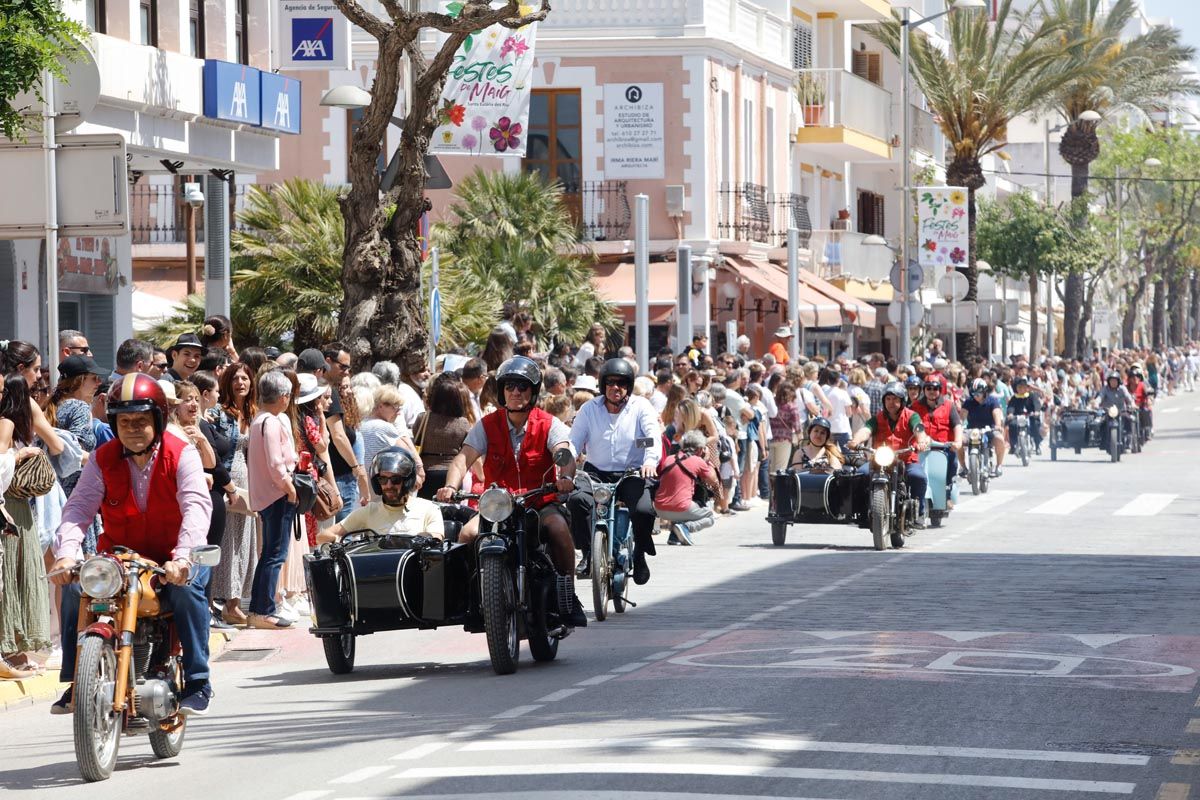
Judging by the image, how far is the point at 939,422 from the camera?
81.5ft

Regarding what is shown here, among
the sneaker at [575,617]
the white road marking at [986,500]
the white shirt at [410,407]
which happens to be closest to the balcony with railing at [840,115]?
the white road marking at [986,500]

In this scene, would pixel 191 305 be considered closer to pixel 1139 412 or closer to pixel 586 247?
pixel 586 247

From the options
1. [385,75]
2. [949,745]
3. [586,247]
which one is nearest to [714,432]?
[385,75]

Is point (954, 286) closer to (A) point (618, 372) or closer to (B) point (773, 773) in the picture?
(A) point (618, 372)

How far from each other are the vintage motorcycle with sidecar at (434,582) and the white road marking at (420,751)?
86.9 inches

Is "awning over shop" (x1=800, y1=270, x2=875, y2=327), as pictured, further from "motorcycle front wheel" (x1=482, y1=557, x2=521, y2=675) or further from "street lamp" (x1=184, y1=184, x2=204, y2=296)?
"motorcycle front wheel" (x1=482, y1=557, x2=521, y2=675)

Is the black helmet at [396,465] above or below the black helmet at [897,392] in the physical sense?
below

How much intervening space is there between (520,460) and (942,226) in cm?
3430

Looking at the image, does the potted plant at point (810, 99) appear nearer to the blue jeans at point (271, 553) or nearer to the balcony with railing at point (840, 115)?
the balcony with railing at point (840, 115)

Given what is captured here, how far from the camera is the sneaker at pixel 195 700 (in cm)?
962

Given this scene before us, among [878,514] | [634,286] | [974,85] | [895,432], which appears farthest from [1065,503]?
[974,85]

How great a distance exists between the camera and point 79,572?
9.10 meters

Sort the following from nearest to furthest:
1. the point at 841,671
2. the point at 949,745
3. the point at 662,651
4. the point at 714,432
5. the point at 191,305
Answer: the point at 949,745
the point at 841,671
the point at 662,651
the point at 714,432
the point at 191,305

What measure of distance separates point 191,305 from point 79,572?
19.3 meters
